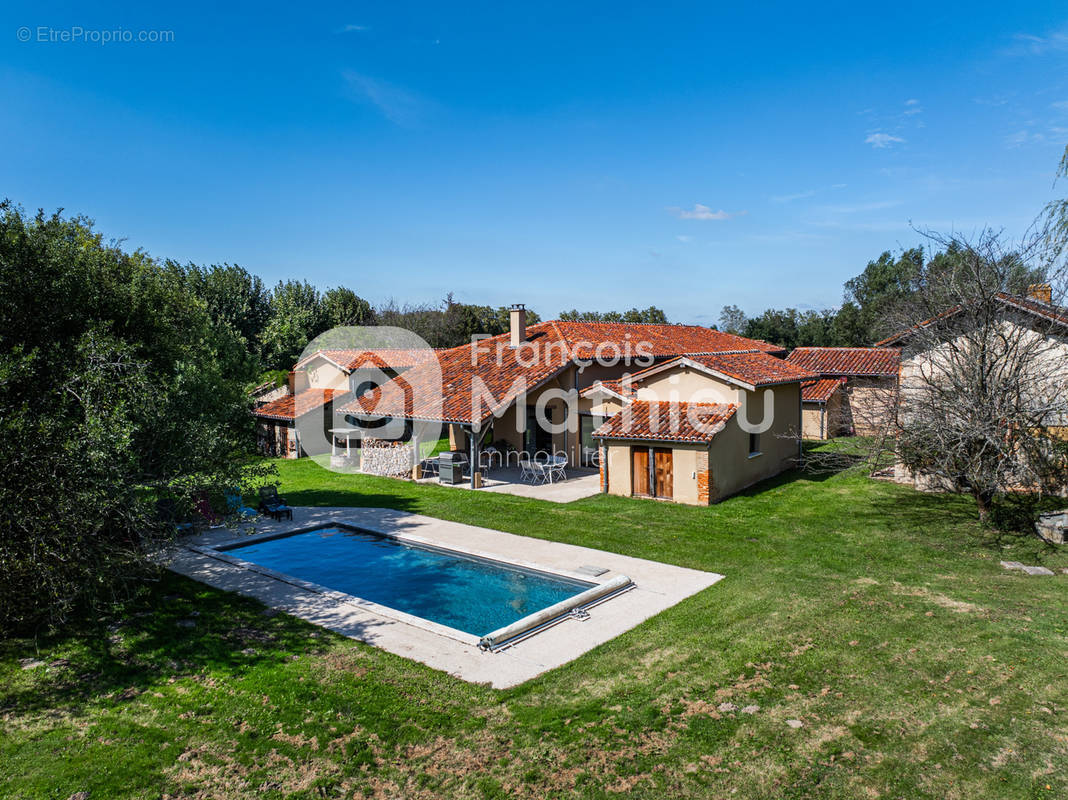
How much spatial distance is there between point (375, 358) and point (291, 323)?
774 inches

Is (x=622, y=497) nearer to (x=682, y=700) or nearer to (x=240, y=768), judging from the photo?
(x=682, y=700)

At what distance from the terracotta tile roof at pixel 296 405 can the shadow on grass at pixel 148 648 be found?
67.4 ft

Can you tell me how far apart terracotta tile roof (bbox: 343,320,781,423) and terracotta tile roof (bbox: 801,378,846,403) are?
6.20m

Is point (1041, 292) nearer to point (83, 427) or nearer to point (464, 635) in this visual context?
point (464, 635)

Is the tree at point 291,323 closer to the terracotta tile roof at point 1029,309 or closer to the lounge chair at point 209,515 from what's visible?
the lounge chair at point 209,515

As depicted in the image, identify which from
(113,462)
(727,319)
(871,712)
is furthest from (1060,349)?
(727,319)

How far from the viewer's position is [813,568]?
14.0 metres

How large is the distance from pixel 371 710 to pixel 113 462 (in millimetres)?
5748

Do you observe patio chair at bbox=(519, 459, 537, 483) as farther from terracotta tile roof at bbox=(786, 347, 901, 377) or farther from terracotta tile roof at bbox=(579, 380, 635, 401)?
terracotta tile roof at bbox=(786, 347, 901, 377)

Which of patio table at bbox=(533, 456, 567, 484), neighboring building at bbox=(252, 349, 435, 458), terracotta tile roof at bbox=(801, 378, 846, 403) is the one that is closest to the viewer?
patio table at bbox=(533, 456, 567, 484)

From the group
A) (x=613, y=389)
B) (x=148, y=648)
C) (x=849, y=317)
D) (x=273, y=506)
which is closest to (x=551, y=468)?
(x=613, y=389)

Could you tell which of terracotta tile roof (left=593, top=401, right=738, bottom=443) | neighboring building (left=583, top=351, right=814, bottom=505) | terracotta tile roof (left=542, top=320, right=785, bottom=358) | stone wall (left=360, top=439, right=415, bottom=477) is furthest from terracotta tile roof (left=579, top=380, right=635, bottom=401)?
stone wall (left=360, top=439, right=415, bottom=477)

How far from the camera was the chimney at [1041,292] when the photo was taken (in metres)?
15.9

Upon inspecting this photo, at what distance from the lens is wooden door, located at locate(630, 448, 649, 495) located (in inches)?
833
